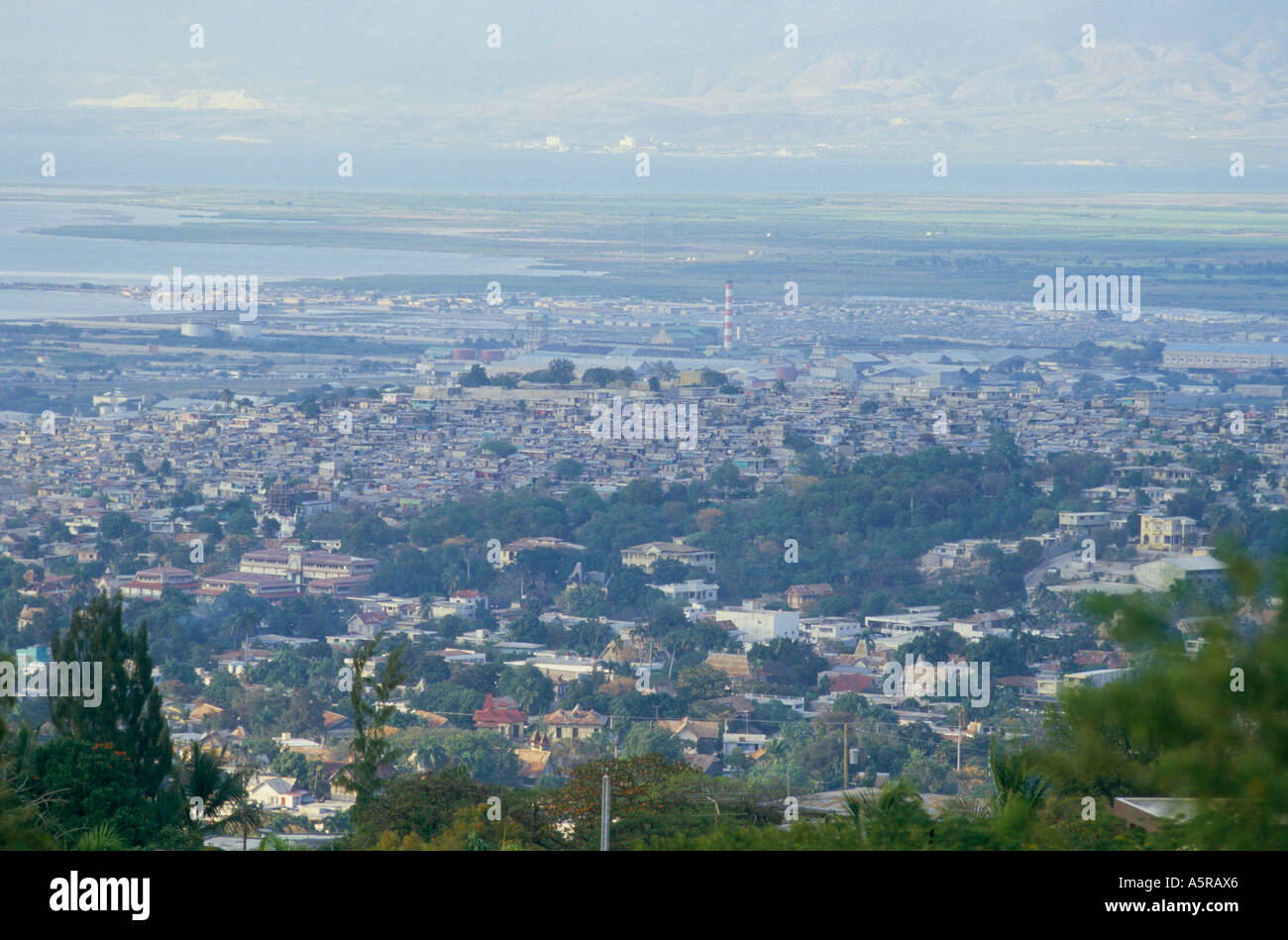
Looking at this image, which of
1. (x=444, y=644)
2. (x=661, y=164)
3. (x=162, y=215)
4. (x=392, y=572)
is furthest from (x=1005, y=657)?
(x=661, y=164)

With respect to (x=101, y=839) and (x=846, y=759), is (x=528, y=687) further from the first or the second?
(x=101, y=839)

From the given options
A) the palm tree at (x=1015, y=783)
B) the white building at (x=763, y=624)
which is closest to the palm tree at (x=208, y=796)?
the palm tree at (x=1015, y=783)

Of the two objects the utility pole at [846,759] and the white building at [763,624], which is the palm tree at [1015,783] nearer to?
the utility pole at [846,759]
